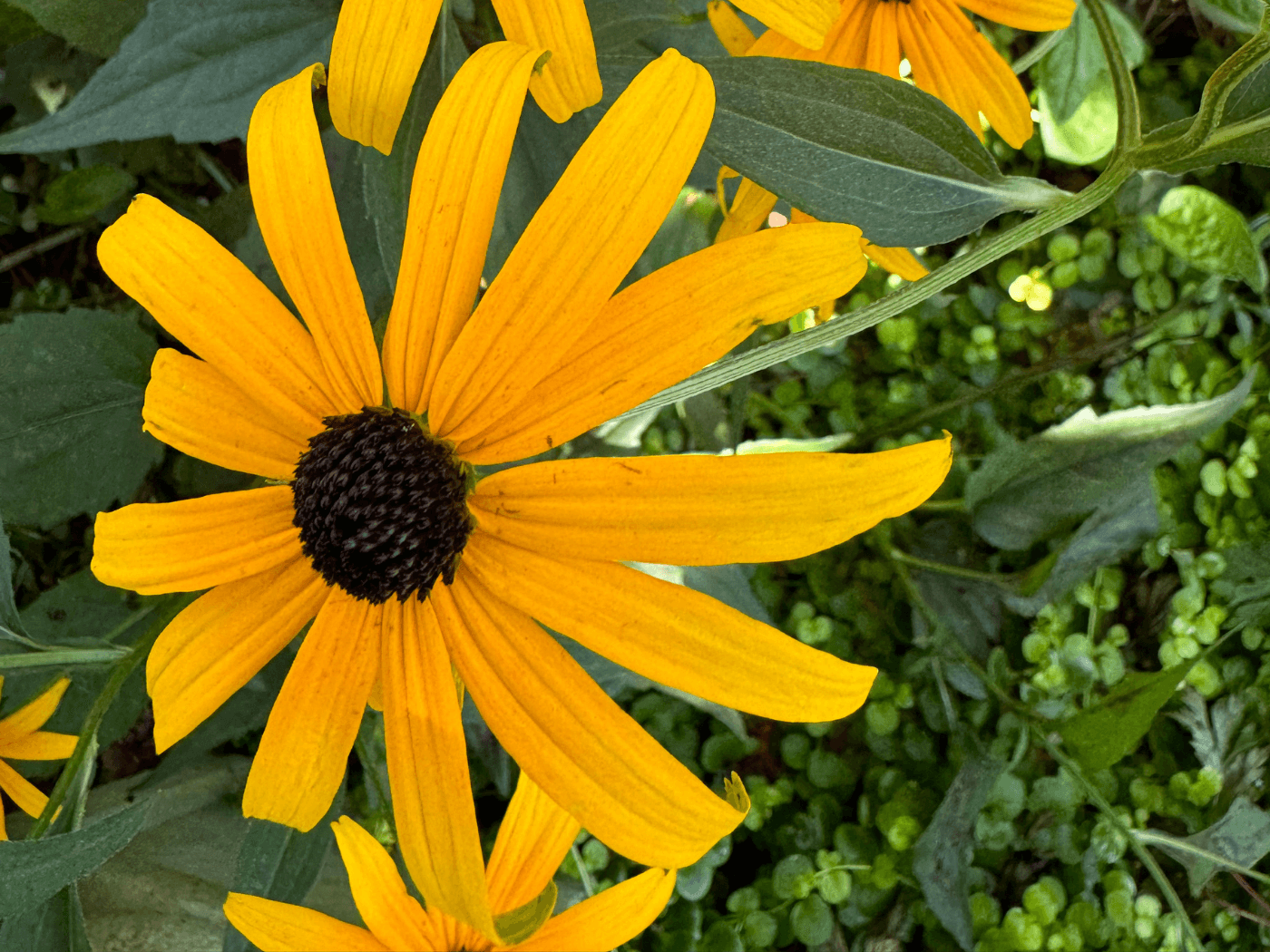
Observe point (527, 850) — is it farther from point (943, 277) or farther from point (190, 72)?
point (190, 72)

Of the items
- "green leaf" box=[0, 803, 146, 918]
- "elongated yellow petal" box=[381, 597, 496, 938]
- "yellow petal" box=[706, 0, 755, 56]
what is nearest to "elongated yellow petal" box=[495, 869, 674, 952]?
"elongated yellow petal" box=[381, 597, 496, 938]

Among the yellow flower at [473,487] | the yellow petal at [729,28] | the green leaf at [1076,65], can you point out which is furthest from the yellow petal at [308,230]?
the green leaf at [1076,65]

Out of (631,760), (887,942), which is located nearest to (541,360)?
(631,760)

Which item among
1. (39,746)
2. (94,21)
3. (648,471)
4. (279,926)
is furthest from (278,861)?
(94,21)

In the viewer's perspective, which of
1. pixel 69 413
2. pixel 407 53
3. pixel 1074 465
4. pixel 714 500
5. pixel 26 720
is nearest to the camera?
pixel 714 500

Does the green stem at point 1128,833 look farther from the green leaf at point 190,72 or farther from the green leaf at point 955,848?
the green leaf at point 190,72

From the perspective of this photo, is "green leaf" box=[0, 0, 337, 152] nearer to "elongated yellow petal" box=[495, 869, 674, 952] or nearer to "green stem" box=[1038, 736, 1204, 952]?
"elongated yellow petal" box=[495, 869, 674, 952]
